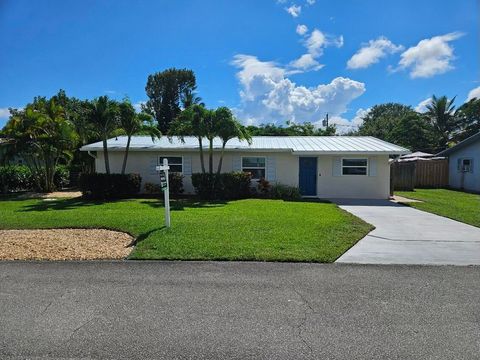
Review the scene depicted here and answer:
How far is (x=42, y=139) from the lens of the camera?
18375mm

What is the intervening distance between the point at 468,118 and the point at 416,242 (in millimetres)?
41525

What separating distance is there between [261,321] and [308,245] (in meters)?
3.45

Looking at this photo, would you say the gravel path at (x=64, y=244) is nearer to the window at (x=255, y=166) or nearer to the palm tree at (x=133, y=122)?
the palm tree at (x=133, y=122)

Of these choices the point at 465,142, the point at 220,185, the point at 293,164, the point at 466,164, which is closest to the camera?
the point at 220,185

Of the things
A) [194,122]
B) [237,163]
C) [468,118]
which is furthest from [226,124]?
[468,118]

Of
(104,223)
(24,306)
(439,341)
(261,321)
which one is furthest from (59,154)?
(439,341)

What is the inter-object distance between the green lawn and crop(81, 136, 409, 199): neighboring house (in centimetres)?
487

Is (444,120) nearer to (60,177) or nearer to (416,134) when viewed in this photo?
(416,134)

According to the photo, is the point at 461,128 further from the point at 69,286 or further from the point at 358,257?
the point at 69,286

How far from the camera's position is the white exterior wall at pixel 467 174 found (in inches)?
899

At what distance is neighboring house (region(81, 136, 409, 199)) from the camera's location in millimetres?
17859

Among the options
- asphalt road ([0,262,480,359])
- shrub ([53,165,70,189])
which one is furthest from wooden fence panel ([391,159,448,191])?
shrub ([53,165,70,189])

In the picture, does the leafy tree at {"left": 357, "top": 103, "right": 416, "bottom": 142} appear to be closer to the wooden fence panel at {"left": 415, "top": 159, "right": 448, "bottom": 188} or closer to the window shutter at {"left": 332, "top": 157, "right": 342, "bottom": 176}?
the wooden fence panel at {"left": 415, "top": 159, "right": 448, "bottom": 188}

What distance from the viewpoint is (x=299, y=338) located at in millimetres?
3684
